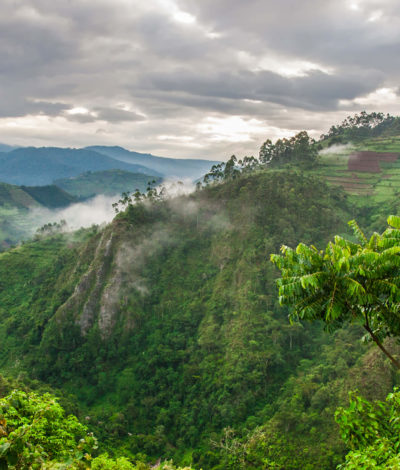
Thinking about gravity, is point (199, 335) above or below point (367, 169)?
below

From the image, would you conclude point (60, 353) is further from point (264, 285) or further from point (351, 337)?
point (351, 337)

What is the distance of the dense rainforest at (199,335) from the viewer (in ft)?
139

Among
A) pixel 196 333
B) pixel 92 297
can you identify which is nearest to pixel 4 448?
pixel 196 333

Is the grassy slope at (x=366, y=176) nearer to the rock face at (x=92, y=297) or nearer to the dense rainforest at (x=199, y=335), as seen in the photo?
the dense rainforest at (x=199, y=335)

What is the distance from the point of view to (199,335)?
65.2m

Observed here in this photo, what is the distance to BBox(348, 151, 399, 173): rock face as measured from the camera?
10188cm

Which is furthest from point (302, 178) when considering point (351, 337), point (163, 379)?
point (163, 379)

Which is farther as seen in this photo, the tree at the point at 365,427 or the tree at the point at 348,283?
the tree at the point at 365,427

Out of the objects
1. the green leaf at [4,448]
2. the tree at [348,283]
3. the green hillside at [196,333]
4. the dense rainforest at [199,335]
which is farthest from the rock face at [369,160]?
the green leaf at [4,448]

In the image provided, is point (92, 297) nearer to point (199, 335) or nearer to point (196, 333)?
point (196, 333)

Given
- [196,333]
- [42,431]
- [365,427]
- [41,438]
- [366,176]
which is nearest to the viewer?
[41,438]

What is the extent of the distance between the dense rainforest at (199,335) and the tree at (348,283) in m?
31.3

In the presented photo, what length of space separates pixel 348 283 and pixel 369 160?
4423 inches

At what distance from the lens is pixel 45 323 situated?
246 feet
